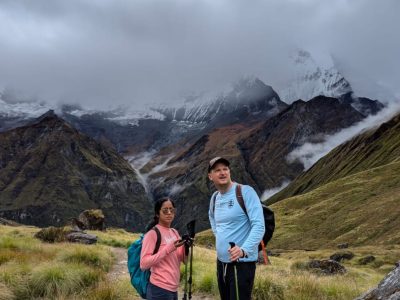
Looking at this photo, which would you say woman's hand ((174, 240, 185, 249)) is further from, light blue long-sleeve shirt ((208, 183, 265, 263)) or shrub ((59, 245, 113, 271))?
shrub ((59, 245, 113, 271))

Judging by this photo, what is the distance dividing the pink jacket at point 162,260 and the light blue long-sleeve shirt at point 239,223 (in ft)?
3.07

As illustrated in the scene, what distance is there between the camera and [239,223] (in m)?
7.37

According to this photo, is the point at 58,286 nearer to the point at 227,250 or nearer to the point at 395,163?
the point at 227,250

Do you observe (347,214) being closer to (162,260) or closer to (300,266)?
(300,266)

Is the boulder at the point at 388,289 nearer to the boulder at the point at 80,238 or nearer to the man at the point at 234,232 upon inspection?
the man at the point at 234,232

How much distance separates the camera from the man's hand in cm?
671

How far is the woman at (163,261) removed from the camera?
784cm

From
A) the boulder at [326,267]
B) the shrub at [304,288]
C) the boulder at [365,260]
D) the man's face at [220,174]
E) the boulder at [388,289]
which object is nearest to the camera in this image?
the boulder at [388,289]

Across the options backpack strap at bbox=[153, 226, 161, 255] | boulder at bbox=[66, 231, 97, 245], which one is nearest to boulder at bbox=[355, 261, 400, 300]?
backpack strap at bbox=[153, 226, 161, 255]

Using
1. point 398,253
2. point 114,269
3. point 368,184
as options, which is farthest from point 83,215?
point 368,184

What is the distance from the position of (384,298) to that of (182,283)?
7819 mm

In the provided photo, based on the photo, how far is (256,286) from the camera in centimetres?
1130

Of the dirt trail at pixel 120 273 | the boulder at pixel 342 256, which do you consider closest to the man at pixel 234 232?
the dirt trail at pixel 120 273

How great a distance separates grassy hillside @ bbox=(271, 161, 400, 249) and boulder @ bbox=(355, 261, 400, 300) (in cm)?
9466
